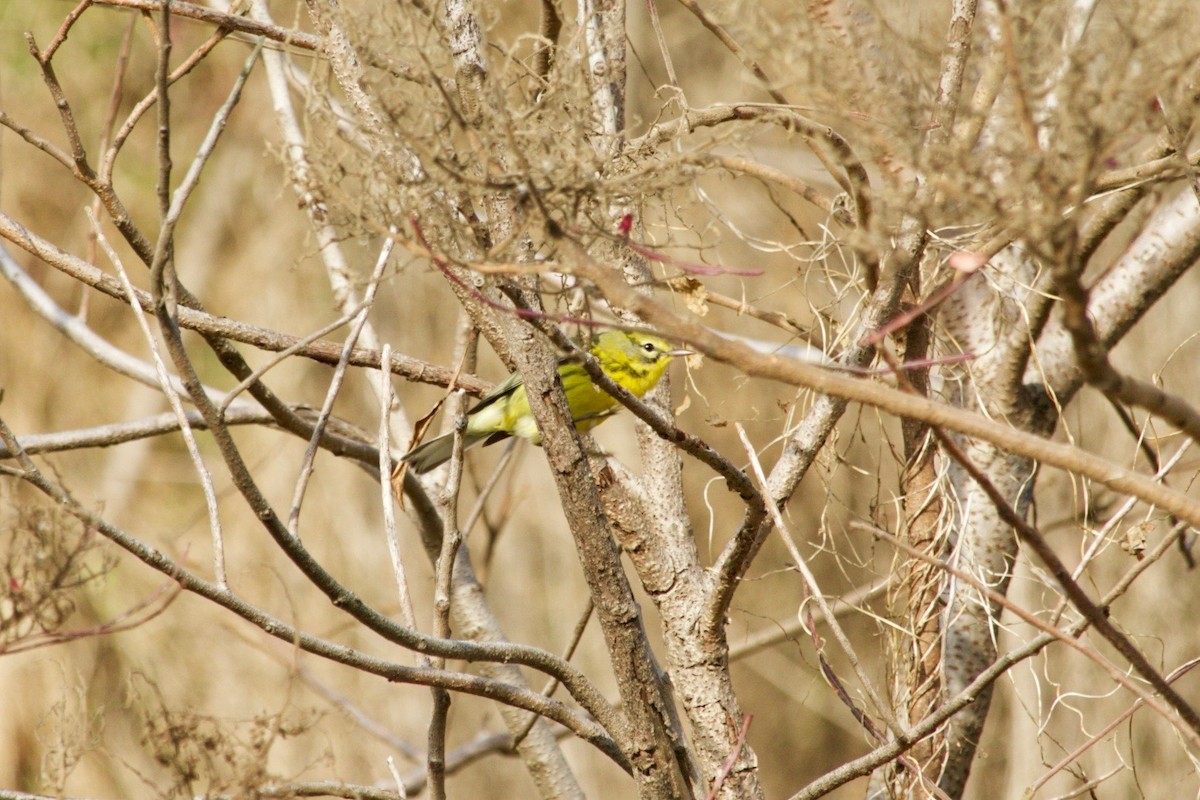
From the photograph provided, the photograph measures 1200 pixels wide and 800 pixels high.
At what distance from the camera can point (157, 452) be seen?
7.25 meters

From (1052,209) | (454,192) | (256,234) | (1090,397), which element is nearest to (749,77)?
(454,192)

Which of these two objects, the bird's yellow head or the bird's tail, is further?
the bird's yellow head

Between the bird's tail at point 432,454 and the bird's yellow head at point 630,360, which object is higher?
the bird's yellow head at point 630,360

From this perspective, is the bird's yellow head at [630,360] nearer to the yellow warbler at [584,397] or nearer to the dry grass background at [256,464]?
the yellow warbler at [584,397]

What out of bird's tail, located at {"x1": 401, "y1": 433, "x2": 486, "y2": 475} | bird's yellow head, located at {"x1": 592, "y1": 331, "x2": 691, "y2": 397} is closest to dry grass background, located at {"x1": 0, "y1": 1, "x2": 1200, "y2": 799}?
bird's yellow head, located at {"x1": 592, "y1": 331, "x2": 691, "y2": 397}

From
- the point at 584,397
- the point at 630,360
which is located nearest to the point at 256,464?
the point at 584,397

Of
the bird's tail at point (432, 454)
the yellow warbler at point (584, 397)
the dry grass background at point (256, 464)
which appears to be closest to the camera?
the bird's tail at point (432, 454)

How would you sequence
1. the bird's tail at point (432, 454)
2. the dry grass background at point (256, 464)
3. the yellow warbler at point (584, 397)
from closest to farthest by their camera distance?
1. the bird's tail at point (432, 454)
2. the yellow warbler at point (584, 397)
3. the dry grass background at point (256, 464)

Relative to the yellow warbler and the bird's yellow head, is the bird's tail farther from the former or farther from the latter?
the bird's yellow head

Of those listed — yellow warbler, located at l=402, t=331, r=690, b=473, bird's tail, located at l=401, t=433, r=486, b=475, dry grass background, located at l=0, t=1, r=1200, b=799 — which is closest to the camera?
bird's tail, located at l=401, t=433, r=486, b=475

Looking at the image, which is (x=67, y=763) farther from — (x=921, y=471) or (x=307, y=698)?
(x=307, y=698)

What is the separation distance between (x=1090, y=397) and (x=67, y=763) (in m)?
5.02

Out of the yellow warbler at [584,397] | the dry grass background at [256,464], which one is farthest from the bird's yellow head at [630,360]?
the dry grass background at [256,464]

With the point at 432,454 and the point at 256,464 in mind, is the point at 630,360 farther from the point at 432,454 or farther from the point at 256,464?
the point at 256,464
